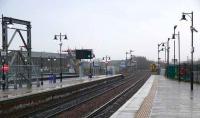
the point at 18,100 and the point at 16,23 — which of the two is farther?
the point at 16,23

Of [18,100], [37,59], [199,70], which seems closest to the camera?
[18,100]

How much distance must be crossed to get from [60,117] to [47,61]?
121115 millimetres

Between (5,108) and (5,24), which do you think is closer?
(5,108)

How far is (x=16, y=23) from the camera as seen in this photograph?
134 feet

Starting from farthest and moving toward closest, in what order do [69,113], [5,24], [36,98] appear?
1. [5,24]
2. [36,98]
3. [69,113]

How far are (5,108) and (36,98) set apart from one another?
5.87m

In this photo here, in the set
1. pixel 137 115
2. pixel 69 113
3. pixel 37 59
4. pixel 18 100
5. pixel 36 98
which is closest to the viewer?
pixel 137 115

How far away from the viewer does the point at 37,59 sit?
13425 centimetres

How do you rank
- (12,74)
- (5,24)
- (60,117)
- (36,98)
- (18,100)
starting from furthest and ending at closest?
(12,74) < (5,24) < (36,98) < (18,100) < (60,117)

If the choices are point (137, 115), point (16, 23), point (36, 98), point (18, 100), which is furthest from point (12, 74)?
point (137, 115)

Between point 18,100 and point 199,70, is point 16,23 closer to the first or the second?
point 18,100

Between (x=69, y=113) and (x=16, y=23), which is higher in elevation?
(x=16, y=23)

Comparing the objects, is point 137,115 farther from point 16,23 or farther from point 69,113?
point 16,23

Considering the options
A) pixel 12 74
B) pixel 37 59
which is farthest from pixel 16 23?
pixel 37 59
